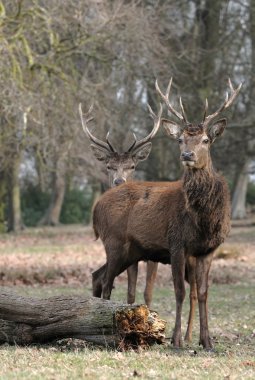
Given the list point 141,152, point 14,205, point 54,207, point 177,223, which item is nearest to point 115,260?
point 177,223

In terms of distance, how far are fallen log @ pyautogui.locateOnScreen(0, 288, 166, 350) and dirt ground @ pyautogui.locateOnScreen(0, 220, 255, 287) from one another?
26.8ft

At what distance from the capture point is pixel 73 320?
8016mm

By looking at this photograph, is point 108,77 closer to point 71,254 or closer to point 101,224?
point 71,254

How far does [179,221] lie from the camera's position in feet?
30.2

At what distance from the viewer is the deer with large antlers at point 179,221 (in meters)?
9.04

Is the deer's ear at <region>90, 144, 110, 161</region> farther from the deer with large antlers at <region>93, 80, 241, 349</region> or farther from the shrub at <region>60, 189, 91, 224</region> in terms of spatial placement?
the shrub at <region>60, 189, 91, 224</region>

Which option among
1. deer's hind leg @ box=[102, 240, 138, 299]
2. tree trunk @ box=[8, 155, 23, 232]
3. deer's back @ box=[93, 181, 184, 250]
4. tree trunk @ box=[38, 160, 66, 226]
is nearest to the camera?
deer's back @ box=[93, 181, 184, 250]

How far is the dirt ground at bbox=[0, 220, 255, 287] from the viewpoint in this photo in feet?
56.3

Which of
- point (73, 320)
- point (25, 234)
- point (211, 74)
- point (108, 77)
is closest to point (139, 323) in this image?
point (73, 320)

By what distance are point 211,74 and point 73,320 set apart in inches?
802

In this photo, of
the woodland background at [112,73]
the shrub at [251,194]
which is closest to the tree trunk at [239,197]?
the shrub at [251,194]

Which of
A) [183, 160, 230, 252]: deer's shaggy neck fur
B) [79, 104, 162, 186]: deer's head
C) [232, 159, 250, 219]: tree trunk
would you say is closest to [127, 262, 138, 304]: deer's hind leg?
[183, 160, 230, 252]: deer's shaggy neck fur

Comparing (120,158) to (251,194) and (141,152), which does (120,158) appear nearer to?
(141,152)

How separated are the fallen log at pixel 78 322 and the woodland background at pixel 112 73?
1093cm
